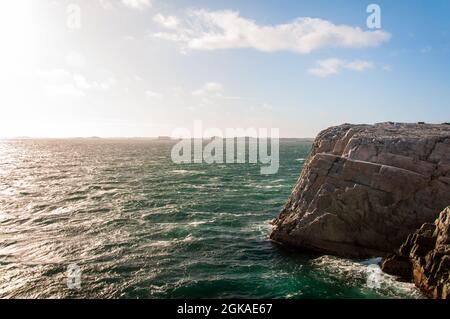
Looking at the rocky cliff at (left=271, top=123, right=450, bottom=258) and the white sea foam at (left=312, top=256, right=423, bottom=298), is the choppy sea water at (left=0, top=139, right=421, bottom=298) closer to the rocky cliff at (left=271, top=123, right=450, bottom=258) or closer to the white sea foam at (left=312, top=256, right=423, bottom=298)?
the white sea foam at (left=312, top=256, right=423, bottom=298)

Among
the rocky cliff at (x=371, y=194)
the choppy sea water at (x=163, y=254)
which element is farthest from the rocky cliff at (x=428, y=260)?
the rocky cliff at (x=371, y=194)

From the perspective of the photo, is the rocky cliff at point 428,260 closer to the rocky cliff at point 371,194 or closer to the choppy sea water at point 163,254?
the choppy sea water at point 163,254

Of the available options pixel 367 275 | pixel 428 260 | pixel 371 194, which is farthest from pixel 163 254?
pixel 428 260

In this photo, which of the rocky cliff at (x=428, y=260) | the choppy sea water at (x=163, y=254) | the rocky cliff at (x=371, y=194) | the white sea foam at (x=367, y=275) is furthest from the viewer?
the rocky cliff at (x=371, y=194)

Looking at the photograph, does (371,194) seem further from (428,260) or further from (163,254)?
(163,254)
